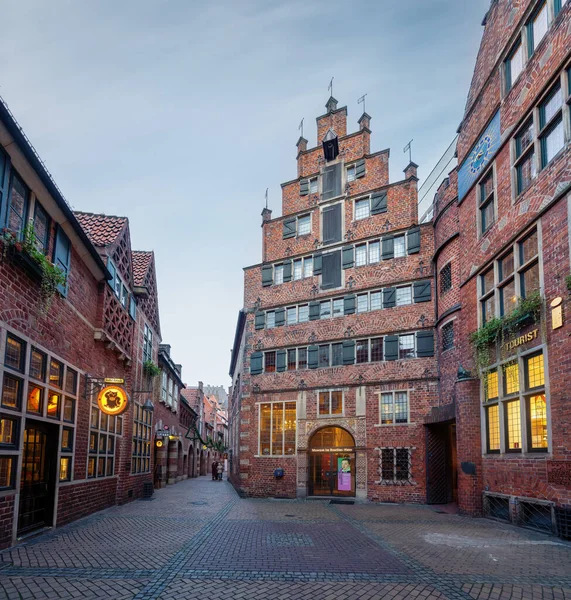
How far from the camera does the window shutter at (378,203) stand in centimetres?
2323

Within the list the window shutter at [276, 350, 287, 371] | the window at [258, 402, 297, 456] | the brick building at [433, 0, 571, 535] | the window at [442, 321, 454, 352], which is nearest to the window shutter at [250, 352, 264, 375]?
the window shutter at [276, 350, 287, 371]

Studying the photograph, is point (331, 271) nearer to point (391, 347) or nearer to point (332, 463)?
point (391, 347)

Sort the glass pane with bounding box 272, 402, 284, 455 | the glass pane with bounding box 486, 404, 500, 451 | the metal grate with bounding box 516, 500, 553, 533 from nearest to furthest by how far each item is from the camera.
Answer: the metal grate with bounding box 516, 500, 553, 533 → the glass pane with bounding box 486, 404, 500, 451 → the glass pane with bounding box 272, 402, 284, 455

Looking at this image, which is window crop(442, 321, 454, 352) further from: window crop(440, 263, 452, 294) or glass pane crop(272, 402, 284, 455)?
glass pane crop(272, 402, 284, 455)

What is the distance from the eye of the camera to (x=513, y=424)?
14.0m

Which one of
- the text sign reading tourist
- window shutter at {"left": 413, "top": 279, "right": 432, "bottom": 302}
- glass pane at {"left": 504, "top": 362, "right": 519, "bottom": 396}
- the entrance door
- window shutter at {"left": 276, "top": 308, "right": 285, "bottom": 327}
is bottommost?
the entrance door

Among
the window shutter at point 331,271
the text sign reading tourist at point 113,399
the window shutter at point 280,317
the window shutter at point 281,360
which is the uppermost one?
the window shutter at point 331,271

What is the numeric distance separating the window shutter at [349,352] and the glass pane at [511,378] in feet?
28.7

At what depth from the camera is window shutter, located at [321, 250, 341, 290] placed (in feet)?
78.0

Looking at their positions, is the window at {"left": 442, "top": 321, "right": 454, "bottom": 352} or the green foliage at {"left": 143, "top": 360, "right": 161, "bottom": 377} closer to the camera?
the window at {"left": 442, "top": 321, "right": 454, "bottom": 352}

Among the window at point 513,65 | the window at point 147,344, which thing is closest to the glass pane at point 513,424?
the window at point 513,65

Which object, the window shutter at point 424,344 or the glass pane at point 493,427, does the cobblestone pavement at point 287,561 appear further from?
the window shutter at point 424,344

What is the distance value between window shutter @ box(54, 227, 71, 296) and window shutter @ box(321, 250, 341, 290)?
1251 cm

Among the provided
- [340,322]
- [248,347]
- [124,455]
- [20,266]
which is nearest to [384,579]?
[20,266]
